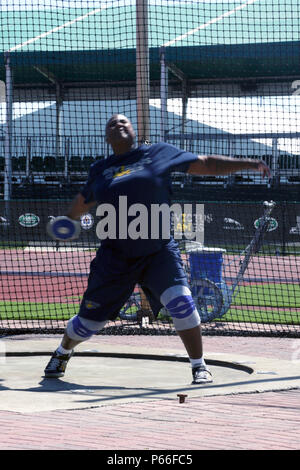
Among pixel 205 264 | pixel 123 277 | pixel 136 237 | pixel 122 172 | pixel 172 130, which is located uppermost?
pixel 172 130

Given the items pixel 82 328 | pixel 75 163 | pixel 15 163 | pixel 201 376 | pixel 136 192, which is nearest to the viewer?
pixel 136 192

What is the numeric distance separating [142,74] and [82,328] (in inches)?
181

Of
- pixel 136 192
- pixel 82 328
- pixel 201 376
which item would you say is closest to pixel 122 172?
pixel 136 192

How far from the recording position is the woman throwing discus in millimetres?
6203

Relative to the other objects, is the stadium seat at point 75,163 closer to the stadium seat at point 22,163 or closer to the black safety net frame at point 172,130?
the black safety net frame at point 172,130

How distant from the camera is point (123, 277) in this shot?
21.0ft

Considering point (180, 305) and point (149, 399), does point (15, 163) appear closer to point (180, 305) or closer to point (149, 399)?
point (180, 305)

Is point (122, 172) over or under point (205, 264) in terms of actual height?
over

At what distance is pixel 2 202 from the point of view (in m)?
24.7

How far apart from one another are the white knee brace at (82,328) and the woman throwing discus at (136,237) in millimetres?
14

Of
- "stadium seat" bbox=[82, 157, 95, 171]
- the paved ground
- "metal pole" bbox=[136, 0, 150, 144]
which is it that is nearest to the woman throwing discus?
the paved ground

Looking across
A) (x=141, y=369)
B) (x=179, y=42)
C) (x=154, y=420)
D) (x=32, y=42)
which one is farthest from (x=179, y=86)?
(x=154, y=420)

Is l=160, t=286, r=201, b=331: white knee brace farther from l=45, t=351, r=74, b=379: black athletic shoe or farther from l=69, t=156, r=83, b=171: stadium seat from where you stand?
l=69, t=156, r=83, b=171: stadium seat
